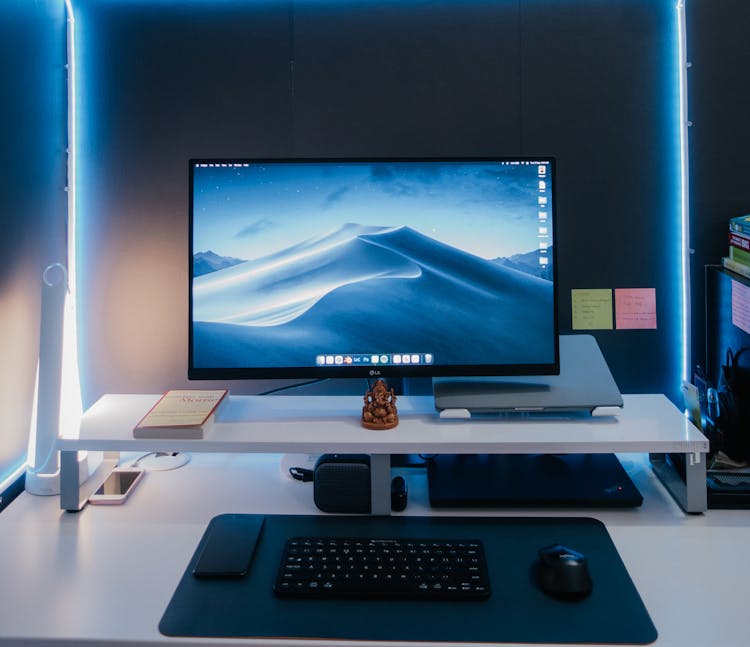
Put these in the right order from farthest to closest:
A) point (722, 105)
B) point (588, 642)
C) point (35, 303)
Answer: point (722, 105), point (35, 303), point (588, 642)

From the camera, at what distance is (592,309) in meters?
1.73

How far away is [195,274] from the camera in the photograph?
135 cm

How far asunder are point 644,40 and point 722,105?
24 centimetres

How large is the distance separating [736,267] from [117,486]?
1.40 m

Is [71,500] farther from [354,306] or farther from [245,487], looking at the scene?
[354,306]

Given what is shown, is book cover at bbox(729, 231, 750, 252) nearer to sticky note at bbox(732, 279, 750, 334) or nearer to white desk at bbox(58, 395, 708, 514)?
sticky note at bbox(732, 279, 750, 334)

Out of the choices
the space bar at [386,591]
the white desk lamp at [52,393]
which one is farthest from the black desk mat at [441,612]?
the white desk lamp at [52,393]

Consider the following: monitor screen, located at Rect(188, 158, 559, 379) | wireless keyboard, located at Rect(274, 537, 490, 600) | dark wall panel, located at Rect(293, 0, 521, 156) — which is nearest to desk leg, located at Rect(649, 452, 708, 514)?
monitor screen, located at Rect(188, 158, 559, 379)

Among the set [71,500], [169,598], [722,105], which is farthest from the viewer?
[722,105]

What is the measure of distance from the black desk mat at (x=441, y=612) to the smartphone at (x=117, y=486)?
28 cm

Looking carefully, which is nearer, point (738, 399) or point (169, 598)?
point (169, 598)

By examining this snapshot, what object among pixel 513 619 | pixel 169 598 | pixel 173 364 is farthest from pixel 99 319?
pixel 513 619

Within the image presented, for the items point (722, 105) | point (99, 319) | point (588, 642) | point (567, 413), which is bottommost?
point (588, 642)

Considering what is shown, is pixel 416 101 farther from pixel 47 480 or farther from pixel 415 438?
pixel 47 480
